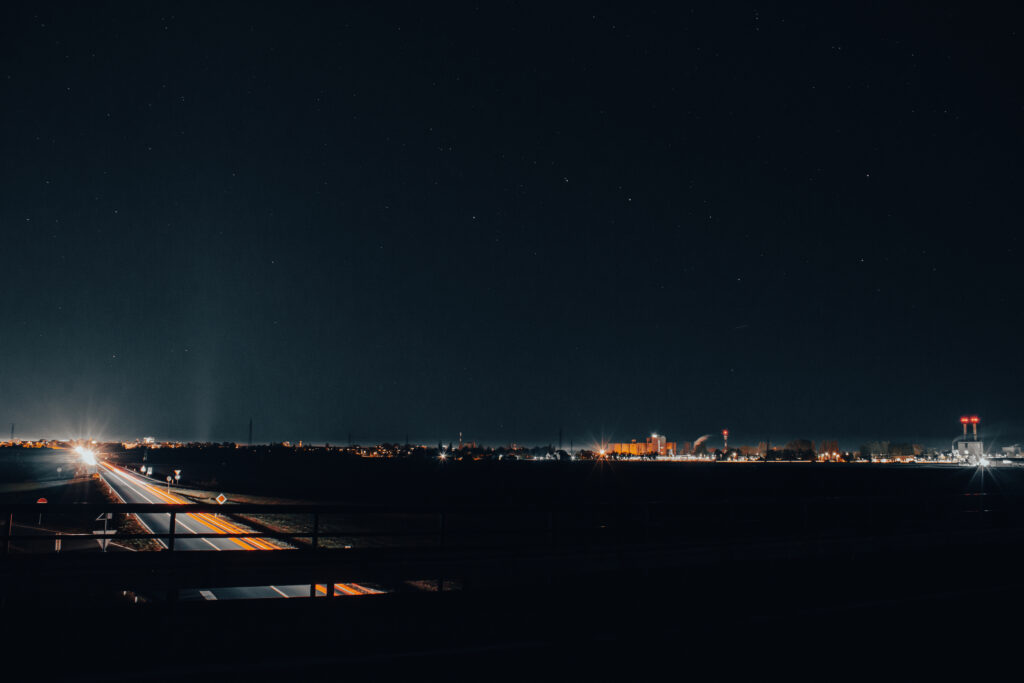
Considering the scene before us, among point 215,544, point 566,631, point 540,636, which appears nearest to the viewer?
point 540,636

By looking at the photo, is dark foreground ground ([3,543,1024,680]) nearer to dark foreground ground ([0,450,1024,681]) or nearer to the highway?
dark foreground ground ([0,450,1024,681])

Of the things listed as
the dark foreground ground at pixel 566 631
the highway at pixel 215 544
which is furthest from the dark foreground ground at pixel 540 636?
the highway at pixel 215 544

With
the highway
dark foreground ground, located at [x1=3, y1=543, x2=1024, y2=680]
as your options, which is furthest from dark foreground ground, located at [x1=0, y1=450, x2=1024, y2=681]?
the highway

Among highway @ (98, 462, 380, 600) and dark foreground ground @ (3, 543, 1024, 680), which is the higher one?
dark foreground ground @ (3, 543, 1024, 680)

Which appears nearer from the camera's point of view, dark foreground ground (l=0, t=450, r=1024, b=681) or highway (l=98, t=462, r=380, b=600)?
dark foreground ground (l=0, t=450, r=1024, b=681)

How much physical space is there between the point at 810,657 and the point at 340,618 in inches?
225

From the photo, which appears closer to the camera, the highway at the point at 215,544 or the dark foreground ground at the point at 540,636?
the dark foreground ground at the point at 540,636

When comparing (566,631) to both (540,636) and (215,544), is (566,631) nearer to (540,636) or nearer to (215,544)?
(540,636)

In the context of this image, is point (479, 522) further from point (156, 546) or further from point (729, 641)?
point (729, 641)

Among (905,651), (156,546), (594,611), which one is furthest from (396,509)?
(156,546)

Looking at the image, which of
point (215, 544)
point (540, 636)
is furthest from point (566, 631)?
point (215, 544)

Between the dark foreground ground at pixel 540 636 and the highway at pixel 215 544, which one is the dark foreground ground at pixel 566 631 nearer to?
the dark foreground ground at pixel 540 636

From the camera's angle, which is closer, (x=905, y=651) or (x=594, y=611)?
(x=905, y=651)

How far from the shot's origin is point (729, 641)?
8688mm
